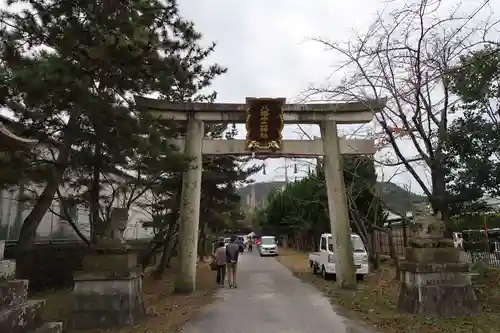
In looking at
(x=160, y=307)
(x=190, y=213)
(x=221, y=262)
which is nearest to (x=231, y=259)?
(x=221, y=262)

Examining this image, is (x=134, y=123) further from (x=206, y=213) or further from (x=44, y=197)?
(x=206, y=213)

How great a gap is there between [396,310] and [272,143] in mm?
6369

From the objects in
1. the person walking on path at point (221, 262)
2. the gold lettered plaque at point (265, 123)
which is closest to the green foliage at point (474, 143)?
the gold lettered plaque at point (265, 123)

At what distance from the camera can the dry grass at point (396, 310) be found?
7636 mm

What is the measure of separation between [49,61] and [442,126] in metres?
9.15

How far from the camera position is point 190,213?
13.3 metres

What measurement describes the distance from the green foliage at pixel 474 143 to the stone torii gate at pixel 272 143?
2920 mm

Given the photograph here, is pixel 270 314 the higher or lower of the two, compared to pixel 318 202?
lower

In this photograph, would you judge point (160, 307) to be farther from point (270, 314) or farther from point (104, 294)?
point (270, 314)

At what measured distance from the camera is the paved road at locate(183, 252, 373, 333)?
Answer: 315 inches

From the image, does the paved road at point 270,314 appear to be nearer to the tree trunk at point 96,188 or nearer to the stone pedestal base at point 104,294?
the stone pedestal base at point 104,294

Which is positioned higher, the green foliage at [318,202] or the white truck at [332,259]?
the green foliage at [318,202]

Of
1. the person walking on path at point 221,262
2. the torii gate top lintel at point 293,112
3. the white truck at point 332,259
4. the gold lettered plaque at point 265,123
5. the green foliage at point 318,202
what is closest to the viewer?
the gold lettered plaque at point 265,123

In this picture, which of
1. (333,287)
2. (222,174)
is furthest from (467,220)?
(222,174)
